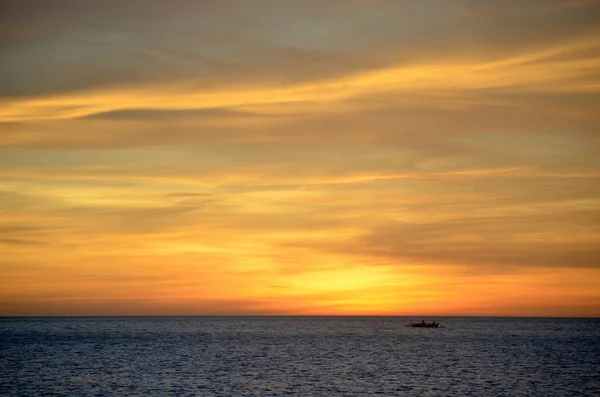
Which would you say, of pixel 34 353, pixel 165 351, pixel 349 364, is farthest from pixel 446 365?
pixel 34 353

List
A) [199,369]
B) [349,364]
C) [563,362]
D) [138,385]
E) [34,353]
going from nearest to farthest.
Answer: [138,385] < [199,369] < [349,364] < [563,362] < [34,353]

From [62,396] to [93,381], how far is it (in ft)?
44.1

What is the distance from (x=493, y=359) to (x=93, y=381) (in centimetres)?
6905

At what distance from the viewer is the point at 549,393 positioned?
8038 centimetres

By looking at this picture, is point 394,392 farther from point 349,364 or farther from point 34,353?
point 34,353

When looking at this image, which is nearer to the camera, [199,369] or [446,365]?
[199,369]

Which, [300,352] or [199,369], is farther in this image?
[300,352]

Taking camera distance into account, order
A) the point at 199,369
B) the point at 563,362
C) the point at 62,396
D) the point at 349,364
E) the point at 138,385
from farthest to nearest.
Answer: the point at 563,362 < the point at 349,364 < the point at 199,369 < the point at 138,385 < the point at 62,396

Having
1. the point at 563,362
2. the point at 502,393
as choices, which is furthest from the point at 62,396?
the point at 563,362

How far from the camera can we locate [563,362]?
121812 mm

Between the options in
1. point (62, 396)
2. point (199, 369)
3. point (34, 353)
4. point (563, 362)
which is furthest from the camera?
point (34, 353)

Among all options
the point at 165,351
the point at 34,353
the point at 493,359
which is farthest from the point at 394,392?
the point at 34,353

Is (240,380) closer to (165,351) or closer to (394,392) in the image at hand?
(394,392)

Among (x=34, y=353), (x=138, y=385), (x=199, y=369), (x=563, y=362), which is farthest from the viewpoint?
(x=34, y=353)
